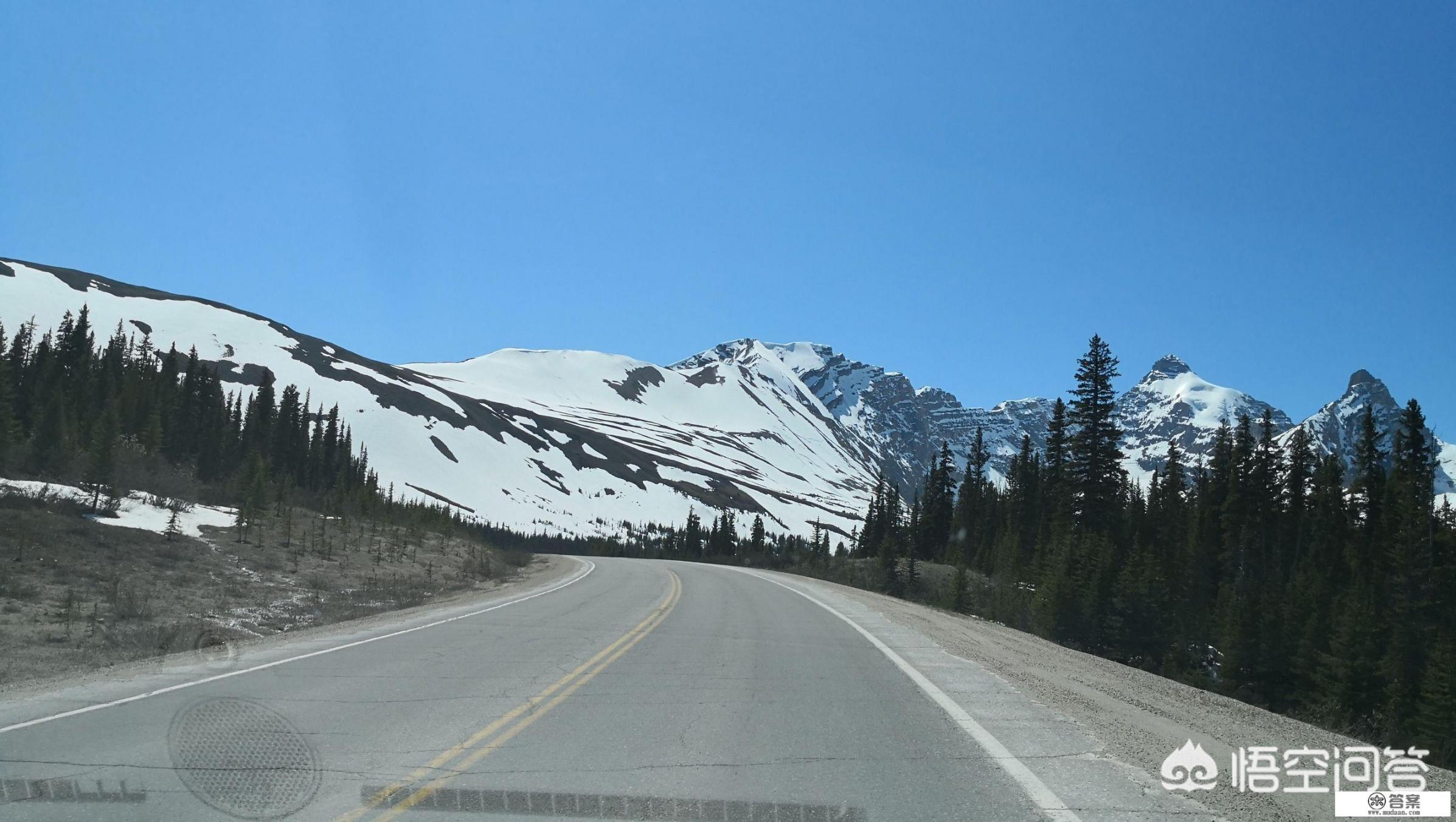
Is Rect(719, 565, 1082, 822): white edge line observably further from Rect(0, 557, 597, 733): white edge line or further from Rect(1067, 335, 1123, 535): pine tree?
Rect(1067, 335, 1123, 535): pine tree

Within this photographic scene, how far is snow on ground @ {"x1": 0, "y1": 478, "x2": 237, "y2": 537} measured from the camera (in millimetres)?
26469

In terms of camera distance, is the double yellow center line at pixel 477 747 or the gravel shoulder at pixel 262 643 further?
the gravel shoulder at pixel 262 643

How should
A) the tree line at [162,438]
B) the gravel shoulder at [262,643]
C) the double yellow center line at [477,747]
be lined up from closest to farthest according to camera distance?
the double yellow center line at [477,747], the gravel shoulder at [262,643], the tree line at [162,438]

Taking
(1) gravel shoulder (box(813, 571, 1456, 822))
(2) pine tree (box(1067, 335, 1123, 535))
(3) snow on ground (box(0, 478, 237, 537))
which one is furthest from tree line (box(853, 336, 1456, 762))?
(3) snow on ground (box(0, 478, 237, 537))

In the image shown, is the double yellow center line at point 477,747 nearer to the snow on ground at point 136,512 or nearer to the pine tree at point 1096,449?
the snow on ground at point 136,512

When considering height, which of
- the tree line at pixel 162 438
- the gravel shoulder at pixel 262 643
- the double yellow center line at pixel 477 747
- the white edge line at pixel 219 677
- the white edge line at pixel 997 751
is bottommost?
the gravel shoulder at pixel 262 643

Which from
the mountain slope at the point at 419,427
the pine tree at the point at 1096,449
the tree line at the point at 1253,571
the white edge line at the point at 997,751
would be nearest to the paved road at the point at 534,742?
the white edge line at the point at 997,751

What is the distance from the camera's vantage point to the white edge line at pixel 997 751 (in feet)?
19.0

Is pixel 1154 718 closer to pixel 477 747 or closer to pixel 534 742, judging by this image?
pixel 534 742

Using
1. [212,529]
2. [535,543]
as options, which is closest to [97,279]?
[535,543]

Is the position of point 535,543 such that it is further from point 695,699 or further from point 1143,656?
point 695,699

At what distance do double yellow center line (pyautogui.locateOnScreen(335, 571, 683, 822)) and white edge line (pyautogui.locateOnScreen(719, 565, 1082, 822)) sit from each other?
3992 mm

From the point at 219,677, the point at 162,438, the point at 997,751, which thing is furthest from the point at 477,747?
the point at 162,438

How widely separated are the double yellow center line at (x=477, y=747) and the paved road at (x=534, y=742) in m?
0.03
